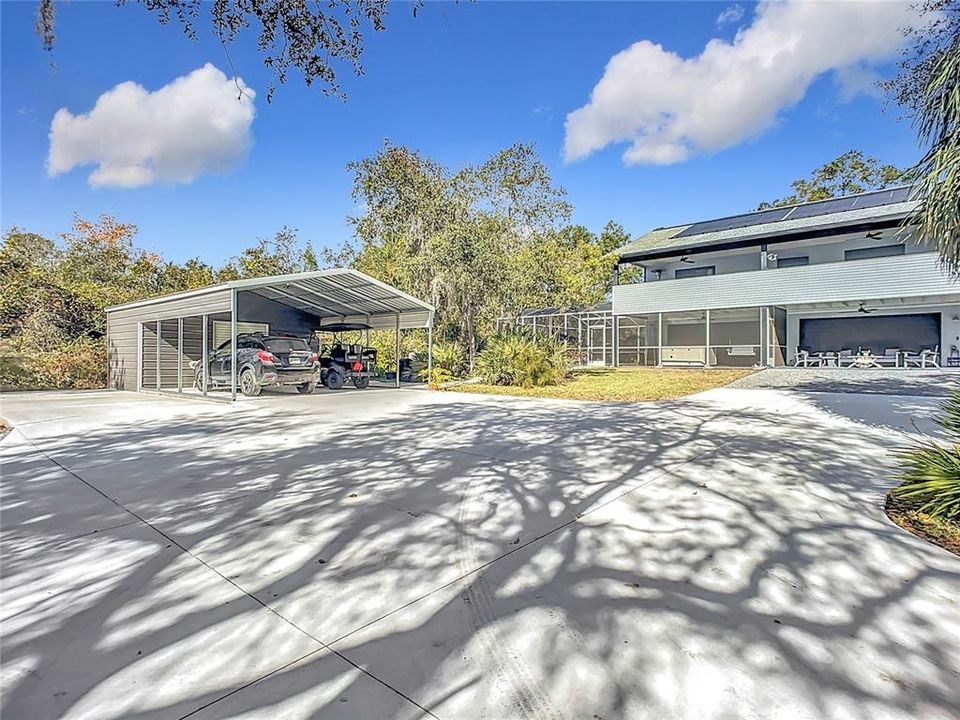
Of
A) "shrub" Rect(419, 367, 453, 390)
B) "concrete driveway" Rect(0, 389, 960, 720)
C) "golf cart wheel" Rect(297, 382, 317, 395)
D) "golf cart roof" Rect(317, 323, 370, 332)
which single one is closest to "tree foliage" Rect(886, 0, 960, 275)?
"concrete driveway" Rect(0, 389, 960, 720)

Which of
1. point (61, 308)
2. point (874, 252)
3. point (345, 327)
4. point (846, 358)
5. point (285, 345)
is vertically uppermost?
point (874, 252)

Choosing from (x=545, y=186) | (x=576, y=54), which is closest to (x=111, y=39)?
(x=576, y=54)

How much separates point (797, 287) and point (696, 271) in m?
5.00

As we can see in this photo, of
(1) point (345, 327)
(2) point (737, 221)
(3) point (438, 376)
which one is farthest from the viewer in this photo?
(2) point (737, 221)

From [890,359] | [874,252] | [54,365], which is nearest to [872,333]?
[890,359]

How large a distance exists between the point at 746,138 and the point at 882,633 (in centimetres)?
2258

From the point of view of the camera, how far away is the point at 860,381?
43.7ft

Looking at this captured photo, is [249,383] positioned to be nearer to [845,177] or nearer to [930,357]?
[930,357]

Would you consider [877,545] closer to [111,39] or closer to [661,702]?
[661,702]

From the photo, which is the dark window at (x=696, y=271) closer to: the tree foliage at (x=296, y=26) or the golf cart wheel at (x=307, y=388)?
the golf cart wheel at (x=307, y=388)

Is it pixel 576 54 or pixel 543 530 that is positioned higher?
pixel 576 54

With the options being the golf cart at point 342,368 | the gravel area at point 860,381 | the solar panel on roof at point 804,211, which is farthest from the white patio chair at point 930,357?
the golf cart at point 342,368

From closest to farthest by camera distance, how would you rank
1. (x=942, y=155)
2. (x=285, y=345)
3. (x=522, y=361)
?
1. (x=942, y=155)
2. (x=285, y=345)
3. (x=522, y=361)

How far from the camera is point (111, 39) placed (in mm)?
5688
